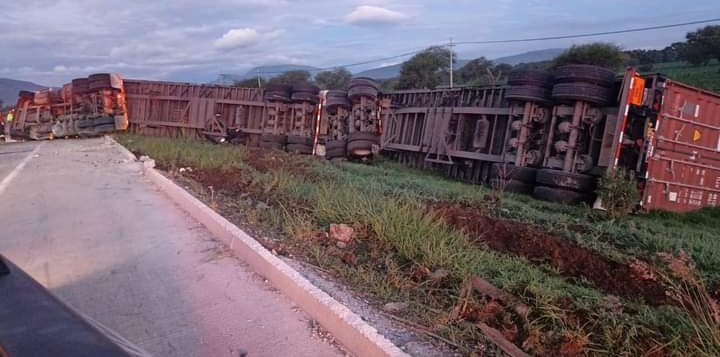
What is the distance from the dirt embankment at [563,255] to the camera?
4855 mm

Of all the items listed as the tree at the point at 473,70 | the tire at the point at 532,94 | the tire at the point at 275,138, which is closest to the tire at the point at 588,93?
the tire at the point at 532,94

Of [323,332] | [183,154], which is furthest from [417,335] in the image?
[183,154]

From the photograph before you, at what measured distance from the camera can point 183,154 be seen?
43.4 ft

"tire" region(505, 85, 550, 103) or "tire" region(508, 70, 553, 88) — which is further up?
"tire" region(508, 70, 553, 88)

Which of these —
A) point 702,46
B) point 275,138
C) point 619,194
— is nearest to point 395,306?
point 619,194

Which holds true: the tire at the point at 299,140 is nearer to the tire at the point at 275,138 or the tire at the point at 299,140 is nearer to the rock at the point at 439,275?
the tire at the point at 275,138

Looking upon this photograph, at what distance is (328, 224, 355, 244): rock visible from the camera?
5.62 meters

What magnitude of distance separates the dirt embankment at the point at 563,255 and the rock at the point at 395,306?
185cm

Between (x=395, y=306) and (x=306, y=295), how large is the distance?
64 cm

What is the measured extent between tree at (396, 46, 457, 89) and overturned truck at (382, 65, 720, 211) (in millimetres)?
30214

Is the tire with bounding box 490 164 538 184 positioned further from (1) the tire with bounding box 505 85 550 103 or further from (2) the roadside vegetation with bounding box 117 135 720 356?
(2) the roadside vegetation with bounding box 117 135 720 356

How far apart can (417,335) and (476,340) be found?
36 centimetres

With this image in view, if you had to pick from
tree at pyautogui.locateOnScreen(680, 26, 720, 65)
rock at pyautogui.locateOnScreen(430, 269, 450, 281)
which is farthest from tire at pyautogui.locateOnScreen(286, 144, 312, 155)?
tree at pyautogui.locateOnScreen(680, 26, 720, 65)

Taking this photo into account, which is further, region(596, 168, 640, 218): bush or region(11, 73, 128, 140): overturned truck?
region(11, 73, 128, 140): overturned truck
